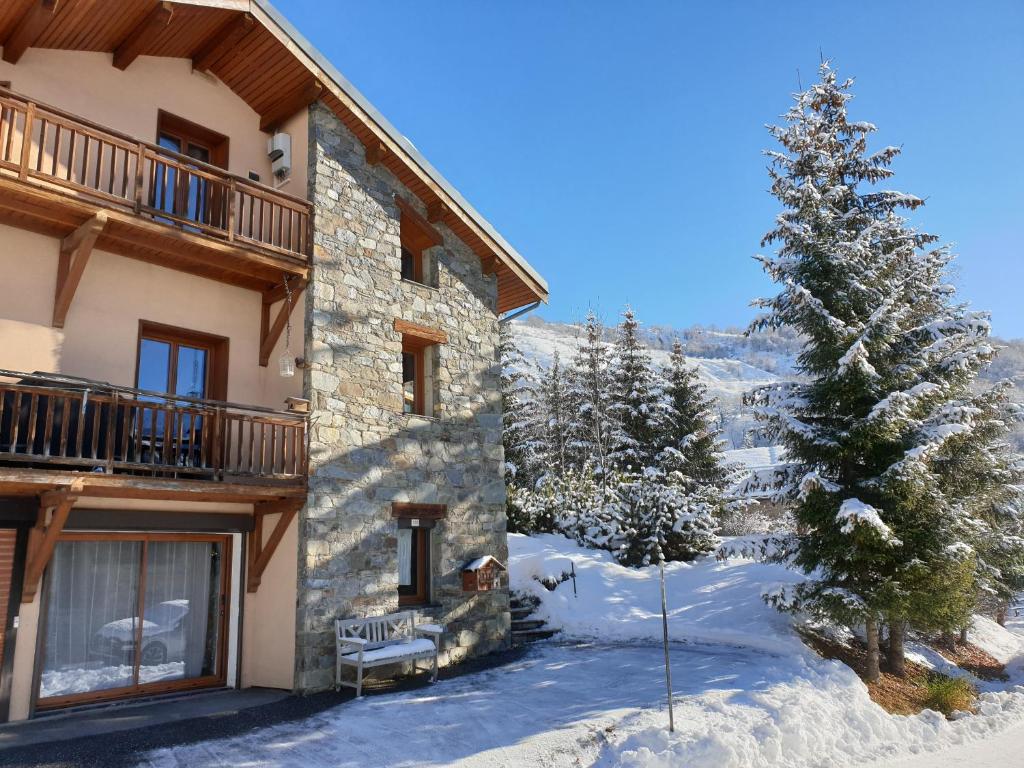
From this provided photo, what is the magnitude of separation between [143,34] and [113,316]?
385 cm

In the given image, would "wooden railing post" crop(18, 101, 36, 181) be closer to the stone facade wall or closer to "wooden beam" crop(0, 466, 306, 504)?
"wooden beam" crop(0, 466, 306, 504)

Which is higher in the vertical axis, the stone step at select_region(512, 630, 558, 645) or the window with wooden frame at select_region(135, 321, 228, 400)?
the window with wooden frame at select_region(135, 321, 228, 400)

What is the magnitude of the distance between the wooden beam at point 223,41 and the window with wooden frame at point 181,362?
4.30 m

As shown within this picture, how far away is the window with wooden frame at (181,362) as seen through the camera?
9584 millimetres

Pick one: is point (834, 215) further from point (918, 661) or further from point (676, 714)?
point (676, 714)

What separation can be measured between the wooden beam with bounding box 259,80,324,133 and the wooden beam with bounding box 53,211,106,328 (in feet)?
13.0

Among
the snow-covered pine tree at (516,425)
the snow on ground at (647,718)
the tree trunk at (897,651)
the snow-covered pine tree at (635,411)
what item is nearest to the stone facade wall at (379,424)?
the snow on ground at (647,718)

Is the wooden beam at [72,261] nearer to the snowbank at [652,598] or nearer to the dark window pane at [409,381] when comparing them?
the dark window pane at [409,381]

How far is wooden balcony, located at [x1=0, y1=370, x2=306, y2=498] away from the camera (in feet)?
24.2

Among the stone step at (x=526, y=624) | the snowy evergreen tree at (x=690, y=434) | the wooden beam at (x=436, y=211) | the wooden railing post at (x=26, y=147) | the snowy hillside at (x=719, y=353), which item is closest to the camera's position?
the wooden railing post at (x=26, y=147)

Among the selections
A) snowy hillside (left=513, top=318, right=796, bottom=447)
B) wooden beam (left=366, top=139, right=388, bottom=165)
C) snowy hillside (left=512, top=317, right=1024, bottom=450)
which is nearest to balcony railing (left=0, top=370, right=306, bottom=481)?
wooden beam (left=366, top=139, right=388, bottom=165)

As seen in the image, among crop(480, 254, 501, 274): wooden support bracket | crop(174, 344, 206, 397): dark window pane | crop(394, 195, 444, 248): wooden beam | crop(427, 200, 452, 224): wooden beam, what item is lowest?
crop(174, 344, 206, 397): dark window pane

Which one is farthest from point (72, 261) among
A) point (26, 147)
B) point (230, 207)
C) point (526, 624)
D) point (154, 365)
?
point (526, 624)

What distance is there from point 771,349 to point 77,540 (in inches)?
6330
